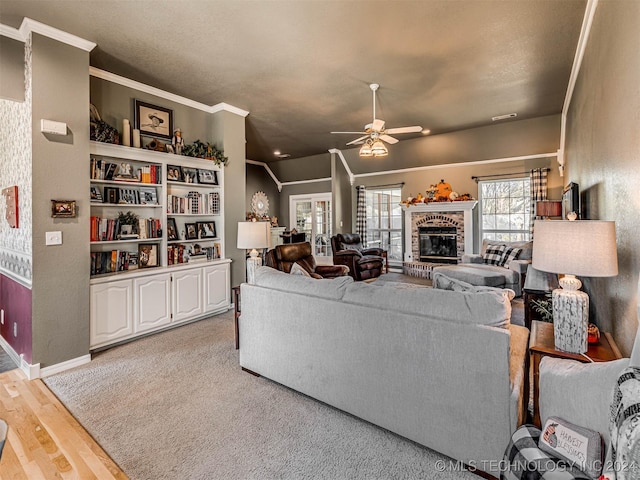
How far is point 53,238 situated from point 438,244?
6814 mm

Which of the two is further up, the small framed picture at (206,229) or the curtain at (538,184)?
the curtain at (538,184)

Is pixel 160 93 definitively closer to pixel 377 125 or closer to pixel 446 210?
pixel 377 125

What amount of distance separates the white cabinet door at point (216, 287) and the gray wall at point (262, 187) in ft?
14.0

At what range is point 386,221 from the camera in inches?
331

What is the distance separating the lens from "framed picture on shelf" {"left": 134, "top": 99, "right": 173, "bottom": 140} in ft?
13.4

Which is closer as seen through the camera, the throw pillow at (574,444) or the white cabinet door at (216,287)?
the throw pillow at (574,444)

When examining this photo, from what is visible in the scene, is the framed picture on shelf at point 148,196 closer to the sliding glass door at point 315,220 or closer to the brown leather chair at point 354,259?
the brown leather chair at point 354,259

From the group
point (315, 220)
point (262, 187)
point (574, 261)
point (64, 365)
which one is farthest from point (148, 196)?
point (315, 220)

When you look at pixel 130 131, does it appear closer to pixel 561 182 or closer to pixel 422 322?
pixel 422 322

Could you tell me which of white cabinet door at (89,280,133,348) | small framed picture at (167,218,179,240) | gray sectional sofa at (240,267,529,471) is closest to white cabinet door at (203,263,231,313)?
small framed picture at (167,218,179,240)

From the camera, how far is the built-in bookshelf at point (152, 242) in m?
3.52

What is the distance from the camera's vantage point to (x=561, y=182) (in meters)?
6.05

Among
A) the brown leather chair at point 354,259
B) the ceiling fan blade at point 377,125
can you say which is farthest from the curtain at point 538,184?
the ceiling fan blade at point 377,125

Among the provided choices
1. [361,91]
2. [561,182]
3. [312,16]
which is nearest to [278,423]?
[312,16]
